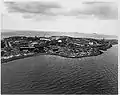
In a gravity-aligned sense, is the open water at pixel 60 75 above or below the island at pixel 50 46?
below

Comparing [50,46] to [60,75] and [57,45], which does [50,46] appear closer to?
[57,45]

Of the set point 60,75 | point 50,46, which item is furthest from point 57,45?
point 60,75

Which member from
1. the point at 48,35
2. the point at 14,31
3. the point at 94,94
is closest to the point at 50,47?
the point at 48,35

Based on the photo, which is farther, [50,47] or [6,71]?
[50,47]

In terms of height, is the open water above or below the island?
below

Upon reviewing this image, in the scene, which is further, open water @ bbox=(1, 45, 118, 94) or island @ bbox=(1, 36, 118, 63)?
island @ bbox=(1, 36, 118, 63)

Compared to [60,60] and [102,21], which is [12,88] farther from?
[102,21]

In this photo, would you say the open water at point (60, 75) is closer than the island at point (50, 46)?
Yes
